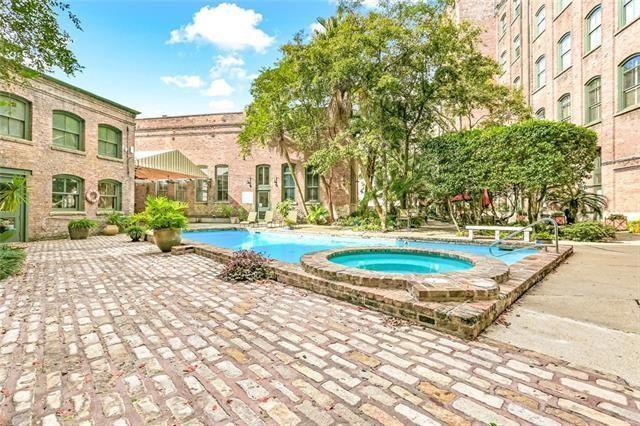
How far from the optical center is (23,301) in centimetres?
352

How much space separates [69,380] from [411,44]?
11.6 meters

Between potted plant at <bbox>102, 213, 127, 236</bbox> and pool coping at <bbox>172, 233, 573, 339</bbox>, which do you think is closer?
pool coping at <bbox>172, 233, 573, 339</bbox>

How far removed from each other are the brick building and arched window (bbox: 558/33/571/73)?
13.4 m

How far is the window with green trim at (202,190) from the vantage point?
62.1 ft

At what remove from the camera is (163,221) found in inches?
278

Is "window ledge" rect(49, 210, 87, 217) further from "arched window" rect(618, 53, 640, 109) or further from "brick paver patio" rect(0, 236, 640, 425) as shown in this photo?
"arched window" rect(618, 53, 640, 109)

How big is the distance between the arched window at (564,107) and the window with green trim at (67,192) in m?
21.2

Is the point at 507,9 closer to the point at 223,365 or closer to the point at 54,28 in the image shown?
the point at 54,28

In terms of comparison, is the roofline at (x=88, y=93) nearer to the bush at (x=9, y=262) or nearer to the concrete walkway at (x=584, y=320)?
the bush at (x=9, y=262)

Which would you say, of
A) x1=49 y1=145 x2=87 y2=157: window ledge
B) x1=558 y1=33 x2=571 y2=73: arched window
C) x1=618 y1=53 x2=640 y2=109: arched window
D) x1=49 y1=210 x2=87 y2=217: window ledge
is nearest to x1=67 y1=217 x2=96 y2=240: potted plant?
x1=49 y1=210 x2=87 y2=217: window ledge

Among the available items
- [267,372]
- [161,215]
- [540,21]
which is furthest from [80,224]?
[540,21]

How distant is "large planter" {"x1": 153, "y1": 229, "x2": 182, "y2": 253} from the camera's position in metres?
7.06

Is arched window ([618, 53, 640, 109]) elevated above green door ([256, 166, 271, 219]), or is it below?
above

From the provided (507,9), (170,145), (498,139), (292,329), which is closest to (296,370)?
(292,329)
